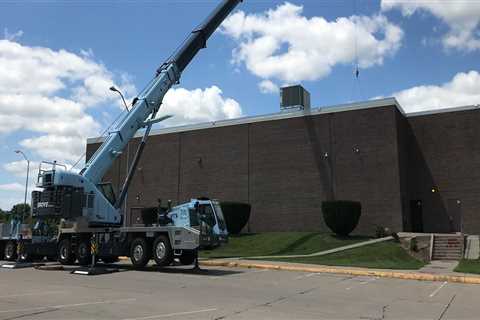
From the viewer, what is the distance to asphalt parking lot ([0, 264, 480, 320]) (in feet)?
34.1

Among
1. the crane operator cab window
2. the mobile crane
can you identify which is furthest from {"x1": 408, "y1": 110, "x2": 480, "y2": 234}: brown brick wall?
the crane operator cab window

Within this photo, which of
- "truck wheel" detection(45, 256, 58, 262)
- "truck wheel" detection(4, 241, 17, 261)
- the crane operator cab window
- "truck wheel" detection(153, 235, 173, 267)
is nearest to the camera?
"truck wheel" detection(153, 235, 173, 267)

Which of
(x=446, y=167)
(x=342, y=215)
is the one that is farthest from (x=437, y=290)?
(x=446, y=167)

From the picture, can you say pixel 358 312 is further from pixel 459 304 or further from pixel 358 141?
pixel 358 141

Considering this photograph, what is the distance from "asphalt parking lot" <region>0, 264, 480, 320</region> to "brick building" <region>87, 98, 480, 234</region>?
60.7 ft

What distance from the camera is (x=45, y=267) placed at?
22.7 meters

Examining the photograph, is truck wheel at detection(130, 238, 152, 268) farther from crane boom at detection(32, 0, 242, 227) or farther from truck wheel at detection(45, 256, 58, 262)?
truck wheel at detection(45, 256, 58, 262)

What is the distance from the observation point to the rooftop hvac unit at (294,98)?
136 feet

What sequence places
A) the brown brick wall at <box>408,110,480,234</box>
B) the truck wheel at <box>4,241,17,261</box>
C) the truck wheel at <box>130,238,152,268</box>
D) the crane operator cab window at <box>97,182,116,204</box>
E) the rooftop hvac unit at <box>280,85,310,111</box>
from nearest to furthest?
1. the truck wheel at <box>130,238,152,268</box>
2. the crane operator cab window at <box>97,182,116,204</box>
3. the truck wheel at <box>4,241,17,261</box>
4. the brown brick wall at <box>408,110,480,234</box>
5. the rooftop hvac unit at <box>280,85,310,111</box>

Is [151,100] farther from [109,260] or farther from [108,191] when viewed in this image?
[109,260]

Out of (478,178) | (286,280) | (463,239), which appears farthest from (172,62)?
(478,178)

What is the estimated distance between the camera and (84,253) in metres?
22.9

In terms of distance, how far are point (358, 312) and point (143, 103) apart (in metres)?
16.9

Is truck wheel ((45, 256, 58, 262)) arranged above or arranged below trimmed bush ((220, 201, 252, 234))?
below
